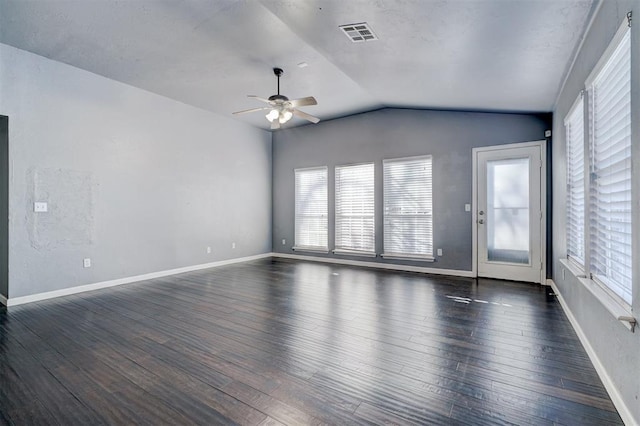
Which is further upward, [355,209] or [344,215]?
[355,209]

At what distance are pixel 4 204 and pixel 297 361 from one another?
4.36 metres

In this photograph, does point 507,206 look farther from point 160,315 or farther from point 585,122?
point 160,315

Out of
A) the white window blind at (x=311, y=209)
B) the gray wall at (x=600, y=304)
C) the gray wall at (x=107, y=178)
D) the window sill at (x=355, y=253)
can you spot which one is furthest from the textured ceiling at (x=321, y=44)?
the window sill at (x=355, y=253)

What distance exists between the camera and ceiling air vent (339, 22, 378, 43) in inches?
118

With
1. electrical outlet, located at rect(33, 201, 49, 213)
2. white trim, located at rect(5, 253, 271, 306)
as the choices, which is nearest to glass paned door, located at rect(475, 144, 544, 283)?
white trim, located at rect(5, 253, 271, 306)

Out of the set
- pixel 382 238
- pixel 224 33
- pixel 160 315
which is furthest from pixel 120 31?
pixel 382 238

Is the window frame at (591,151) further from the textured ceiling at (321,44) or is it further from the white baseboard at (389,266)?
the white baseboard at (389,266)

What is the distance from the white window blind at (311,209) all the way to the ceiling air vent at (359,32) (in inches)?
160

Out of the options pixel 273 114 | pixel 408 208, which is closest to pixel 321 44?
pixel 273 114

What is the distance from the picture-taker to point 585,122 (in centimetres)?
263

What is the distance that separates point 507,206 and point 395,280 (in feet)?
7.26

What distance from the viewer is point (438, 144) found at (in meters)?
5.78

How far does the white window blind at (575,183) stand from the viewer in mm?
2941

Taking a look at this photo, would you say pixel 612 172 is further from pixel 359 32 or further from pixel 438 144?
pixel 438 144
